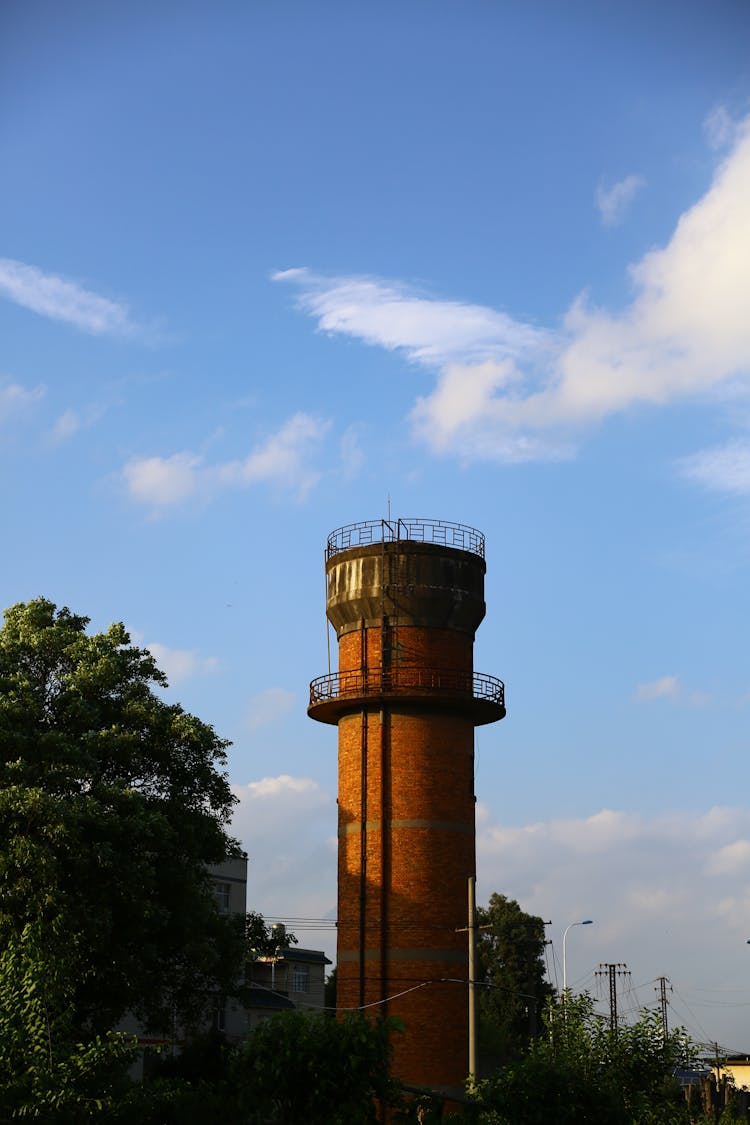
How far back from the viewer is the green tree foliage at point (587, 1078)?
22906 mm

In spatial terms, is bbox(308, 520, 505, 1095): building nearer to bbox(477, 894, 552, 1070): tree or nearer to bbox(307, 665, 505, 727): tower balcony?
bbox(307, 665, 505, 727): tower balcony

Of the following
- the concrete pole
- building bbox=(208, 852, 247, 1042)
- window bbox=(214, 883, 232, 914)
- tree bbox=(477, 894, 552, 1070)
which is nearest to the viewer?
the concrete pole

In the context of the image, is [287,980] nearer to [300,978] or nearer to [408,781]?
[300,978]

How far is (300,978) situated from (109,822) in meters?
44.7

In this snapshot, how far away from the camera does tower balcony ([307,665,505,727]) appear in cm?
4894

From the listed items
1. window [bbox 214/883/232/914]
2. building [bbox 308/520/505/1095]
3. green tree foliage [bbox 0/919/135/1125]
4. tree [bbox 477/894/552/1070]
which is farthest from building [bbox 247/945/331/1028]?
green tree foliage [bbox 0/919/135/1125]

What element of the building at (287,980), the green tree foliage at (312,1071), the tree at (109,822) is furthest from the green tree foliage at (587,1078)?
the building at (287,980)

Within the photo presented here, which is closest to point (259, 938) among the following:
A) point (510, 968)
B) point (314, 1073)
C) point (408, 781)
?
point (408, 781)

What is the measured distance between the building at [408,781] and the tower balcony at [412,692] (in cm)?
5

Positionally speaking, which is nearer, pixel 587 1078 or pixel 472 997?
pixel 587 1078

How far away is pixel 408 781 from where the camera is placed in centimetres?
4853

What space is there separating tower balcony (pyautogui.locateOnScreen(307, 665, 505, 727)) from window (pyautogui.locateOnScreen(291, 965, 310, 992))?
32049mm

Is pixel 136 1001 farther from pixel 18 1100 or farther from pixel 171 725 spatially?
pixel 18 1100

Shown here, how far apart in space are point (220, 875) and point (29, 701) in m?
32.4
